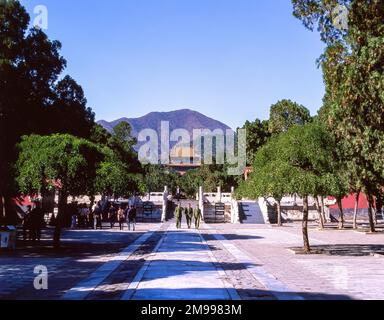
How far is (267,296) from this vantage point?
9.13 meters

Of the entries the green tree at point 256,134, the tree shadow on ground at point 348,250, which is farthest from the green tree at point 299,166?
the green tree at point 256,134

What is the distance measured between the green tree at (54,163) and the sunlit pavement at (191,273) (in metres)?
2.51

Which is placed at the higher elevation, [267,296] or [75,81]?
[75,81]

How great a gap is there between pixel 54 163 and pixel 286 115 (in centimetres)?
4206

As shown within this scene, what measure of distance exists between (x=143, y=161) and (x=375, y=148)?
77.2 meters

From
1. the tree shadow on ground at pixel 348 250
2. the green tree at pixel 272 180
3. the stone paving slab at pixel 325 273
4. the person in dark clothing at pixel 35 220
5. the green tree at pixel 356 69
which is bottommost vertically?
the stone paving slab at pixel 325 273

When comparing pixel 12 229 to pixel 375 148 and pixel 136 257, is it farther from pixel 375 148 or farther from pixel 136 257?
pixel 375 148

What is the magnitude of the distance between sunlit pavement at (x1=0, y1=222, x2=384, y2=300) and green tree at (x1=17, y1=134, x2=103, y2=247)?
251 cm

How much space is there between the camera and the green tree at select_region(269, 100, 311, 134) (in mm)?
53688

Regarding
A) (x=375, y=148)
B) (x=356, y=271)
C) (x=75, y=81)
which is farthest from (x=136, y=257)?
(x=75, y=81)

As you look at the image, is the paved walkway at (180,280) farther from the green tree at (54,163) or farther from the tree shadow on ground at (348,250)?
the tree shadow on ground at (348,250)

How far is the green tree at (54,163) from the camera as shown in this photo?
1576 centimetres

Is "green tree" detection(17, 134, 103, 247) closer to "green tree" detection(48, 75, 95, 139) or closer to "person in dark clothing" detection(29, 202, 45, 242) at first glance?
"person in dark clothing" detection(29, 202, 45, 242)

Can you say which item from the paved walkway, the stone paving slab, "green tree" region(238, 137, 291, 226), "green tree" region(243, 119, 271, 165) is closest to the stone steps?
"green tree" region(243, 119, 271, 165)
